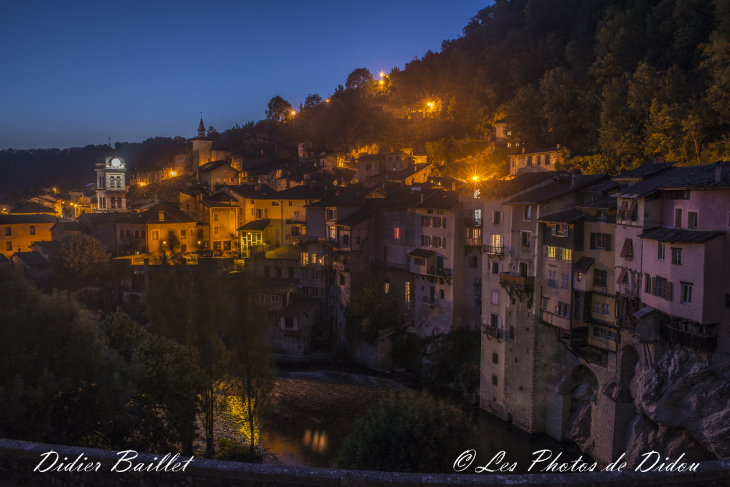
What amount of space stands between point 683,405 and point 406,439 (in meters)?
10.2

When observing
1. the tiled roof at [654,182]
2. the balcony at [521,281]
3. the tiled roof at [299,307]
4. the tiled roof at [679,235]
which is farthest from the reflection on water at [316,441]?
the tiled roof at [654,182]

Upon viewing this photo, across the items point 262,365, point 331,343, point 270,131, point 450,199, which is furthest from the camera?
point 270,131

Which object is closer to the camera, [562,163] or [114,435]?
[114,435]

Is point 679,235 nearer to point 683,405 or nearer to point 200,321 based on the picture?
point 683,405

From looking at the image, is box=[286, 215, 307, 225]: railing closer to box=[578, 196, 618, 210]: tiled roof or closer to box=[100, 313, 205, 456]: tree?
box=[100, 313, 205, 456]: tree

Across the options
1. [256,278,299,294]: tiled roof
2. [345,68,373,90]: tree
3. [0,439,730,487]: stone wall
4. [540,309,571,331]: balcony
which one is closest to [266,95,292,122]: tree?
[345,68,373,90]: tree

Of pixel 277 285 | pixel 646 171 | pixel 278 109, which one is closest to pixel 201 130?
pixel 278 109

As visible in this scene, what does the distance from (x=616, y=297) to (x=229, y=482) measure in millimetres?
18664

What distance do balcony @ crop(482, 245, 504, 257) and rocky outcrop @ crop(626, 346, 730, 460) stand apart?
8.88 m

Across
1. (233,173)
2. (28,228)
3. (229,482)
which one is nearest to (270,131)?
(233,173)

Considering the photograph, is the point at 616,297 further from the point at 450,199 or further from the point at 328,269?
the point at 328,269

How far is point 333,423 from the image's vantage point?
87.0ft

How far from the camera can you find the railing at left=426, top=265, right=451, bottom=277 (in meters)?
32.8

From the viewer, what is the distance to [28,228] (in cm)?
5781
